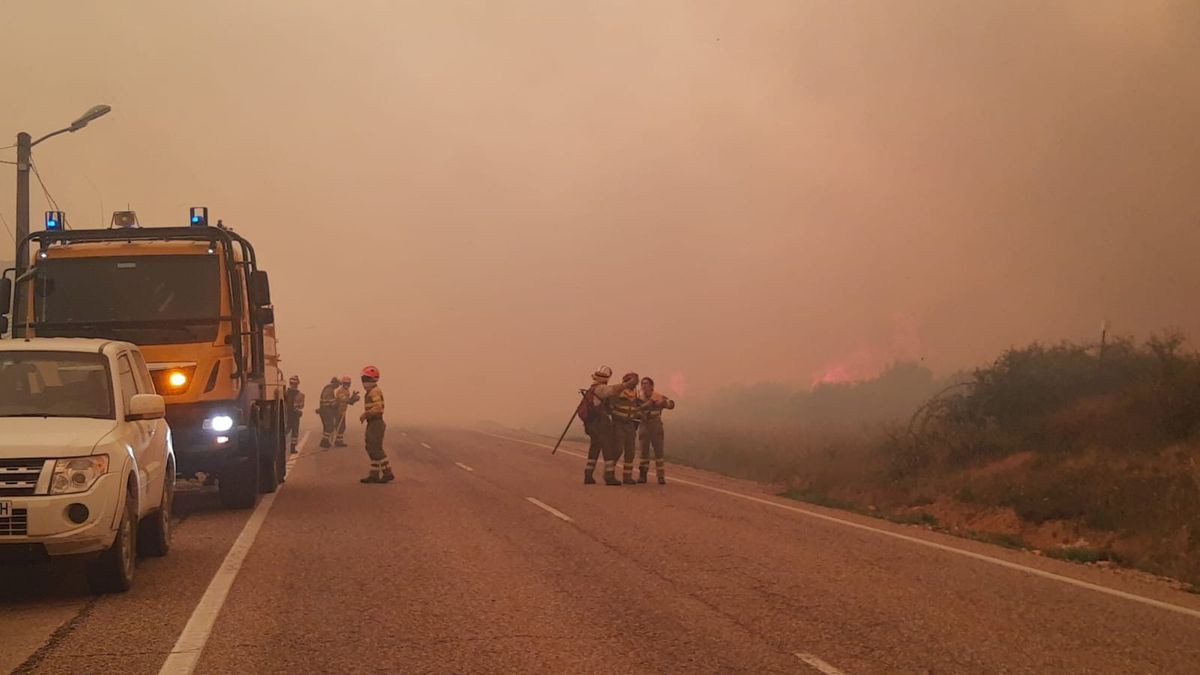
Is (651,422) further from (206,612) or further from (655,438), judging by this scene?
(206,612)

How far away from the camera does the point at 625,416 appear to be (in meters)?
18.2

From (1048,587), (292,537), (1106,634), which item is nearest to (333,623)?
(292,537)

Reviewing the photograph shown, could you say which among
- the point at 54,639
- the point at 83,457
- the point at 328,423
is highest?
the point at 328,423

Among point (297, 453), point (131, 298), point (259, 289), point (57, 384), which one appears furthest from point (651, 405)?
point (297, 453)

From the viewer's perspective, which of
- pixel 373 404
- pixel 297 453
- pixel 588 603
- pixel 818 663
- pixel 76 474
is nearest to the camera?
pixel 818 663

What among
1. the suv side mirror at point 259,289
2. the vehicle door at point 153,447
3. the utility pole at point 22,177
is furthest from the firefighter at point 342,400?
the vehicle door at point 153,447

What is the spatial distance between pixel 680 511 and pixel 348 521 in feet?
14.1

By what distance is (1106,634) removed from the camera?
24.0 feet

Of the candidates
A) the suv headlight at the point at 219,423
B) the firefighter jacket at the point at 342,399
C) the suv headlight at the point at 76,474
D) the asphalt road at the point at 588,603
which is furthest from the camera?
the firefighter jacket at the point at 342,399

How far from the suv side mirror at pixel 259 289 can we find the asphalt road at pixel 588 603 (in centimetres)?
287

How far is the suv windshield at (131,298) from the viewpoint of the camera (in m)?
13.4

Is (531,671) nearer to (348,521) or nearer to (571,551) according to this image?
(571,551)

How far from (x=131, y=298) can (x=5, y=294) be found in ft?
4.57

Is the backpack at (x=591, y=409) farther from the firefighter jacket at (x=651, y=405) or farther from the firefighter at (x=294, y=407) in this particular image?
the firefighter at (x=294, y=407)
